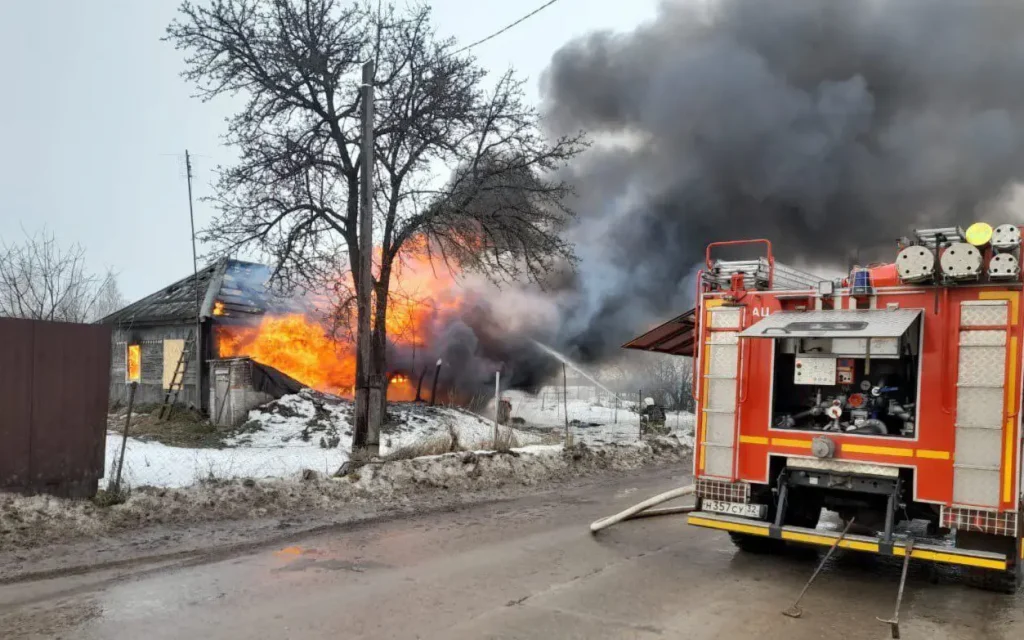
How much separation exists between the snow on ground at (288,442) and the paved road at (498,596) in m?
3.38

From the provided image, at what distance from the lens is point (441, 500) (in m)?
9.93

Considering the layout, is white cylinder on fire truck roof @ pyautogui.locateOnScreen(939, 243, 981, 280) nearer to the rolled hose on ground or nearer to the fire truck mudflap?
the fire truck mudflap

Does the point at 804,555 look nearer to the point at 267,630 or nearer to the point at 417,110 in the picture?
the point at 267,630

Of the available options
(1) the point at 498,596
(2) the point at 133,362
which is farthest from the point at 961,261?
(2) the point at 133,362

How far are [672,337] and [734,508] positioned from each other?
2.36m

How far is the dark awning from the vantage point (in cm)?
800

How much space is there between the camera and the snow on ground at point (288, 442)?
10.4 m

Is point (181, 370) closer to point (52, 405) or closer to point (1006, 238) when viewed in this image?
point (52, 405)

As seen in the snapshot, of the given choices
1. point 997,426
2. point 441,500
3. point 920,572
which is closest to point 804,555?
point 920,572

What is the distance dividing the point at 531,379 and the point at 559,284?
4.40 m

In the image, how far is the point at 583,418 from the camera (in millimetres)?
25203

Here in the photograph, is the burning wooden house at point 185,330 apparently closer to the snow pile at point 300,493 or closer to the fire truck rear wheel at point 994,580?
the snow pile at point 300,493

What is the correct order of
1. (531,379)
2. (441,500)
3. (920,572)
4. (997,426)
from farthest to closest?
1. (531,379)
2. (441,500)
3. (920,572)
4. (997,426)

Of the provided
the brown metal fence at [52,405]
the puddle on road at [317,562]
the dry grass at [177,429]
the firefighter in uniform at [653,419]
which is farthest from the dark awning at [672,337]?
the firefighter in uniform at [653,419]
